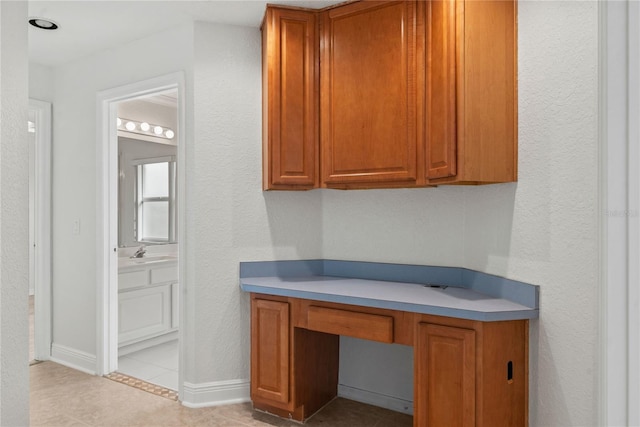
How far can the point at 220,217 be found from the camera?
8.75 feet

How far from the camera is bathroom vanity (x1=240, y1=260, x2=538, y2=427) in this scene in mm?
1780

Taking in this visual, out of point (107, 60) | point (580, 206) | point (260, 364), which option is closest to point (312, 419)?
point (260, 364)

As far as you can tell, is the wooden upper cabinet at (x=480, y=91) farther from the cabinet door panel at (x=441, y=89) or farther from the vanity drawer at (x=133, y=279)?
the vanity drawer at (x=133, y=279)

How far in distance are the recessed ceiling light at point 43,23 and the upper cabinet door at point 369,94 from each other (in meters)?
1.75

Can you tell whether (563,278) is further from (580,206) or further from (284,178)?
(284,178)

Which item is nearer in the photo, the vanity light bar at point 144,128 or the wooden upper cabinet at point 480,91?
the wooden upper cabinet at point 480,91

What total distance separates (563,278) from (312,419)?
163 centimetres

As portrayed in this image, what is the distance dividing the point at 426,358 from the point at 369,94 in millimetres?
1409

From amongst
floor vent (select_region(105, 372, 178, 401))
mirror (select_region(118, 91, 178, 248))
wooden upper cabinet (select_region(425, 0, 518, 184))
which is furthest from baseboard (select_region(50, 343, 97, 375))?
wooden upper cabinet (select_region(425, 0, 518, 184))

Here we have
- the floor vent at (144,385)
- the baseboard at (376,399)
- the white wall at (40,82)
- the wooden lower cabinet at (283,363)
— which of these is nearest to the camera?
the wooden lower cabinet at (283,363)

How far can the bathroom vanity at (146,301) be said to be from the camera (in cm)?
364

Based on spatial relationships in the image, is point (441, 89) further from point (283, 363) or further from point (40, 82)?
point (40, 82)

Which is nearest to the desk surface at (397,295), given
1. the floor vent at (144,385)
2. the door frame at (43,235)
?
the floor vent at (144,385)

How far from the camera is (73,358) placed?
3.28 meters
